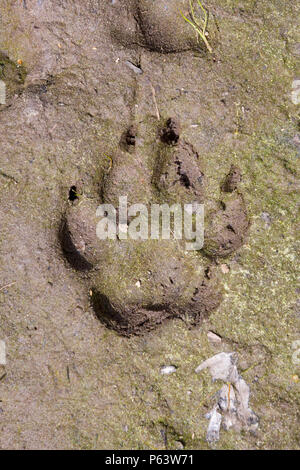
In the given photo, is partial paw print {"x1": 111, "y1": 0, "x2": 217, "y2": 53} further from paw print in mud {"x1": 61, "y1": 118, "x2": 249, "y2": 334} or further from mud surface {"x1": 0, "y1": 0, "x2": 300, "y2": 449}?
paw print in mud {"x1": 61, "y1": 118, "x2": 249, "y2": 334}

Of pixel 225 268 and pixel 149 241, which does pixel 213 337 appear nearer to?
pixel 225 268

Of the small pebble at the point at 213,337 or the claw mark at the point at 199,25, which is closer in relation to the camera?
the small pebble at the point at 213,337

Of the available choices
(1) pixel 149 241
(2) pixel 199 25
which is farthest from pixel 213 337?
(2) pixel 199 25

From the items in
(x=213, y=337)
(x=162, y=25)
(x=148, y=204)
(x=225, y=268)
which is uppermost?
(x=162, y=25)

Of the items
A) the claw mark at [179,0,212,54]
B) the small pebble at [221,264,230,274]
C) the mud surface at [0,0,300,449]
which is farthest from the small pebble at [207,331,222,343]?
the claw mark at [179,0,212,54]

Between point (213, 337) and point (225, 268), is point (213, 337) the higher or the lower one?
the lower one

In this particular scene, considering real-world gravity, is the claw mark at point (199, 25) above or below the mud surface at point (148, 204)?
above

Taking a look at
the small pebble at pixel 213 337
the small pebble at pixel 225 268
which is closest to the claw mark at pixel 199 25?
the small pebble at pixel 225 268

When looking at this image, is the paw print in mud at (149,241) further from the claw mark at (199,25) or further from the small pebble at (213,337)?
the claw mark at (199,25)
